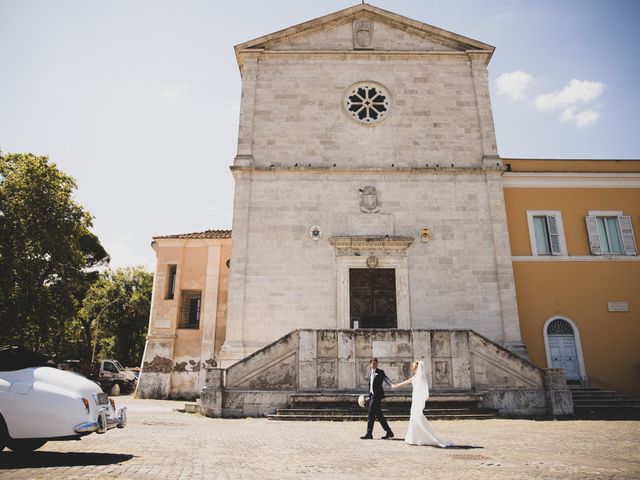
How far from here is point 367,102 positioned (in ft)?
61.9

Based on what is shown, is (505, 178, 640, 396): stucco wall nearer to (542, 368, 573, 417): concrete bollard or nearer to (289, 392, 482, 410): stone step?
(542, 368, 573, 417): concrete bollard

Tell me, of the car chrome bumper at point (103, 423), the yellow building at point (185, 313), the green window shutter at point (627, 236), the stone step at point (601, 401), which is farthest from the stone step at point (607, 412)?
the yellow building at point (185, 313)

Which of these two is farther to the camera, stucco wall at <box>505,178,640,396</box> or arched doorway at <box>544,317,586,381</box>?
stucco wall at <box>505,178,640,396</box>

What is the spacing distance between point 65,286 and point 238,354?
12.0m

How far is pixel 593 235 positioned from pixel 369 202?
8736 mm

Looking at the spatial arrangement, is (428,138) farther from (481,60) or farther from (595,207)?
(595,207)

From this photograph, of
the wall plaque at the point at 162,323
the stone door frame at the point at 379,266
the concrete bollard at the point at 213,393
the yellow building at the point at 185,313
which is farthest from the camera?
the wall plaque at the point at 162,323

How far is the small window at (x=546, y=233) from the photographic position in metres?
17.7

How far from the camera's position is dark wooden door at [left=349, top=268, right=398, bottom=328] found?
53.5 ft

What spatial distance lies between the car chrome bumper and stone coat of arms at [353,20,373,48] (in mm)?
17119

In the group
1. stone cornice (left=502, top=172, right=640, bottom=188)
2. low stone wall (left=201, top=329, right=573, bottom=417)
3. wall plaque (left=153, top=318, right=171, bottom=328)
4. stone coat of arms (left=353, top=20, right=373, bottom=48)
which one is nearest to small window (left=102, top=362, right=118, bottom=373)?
wall plaque (left=153, top=318, right=171, bottom=328)

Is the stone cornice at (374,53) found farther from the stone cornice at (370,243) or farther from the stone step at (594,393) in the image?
the stone step at (594,393)

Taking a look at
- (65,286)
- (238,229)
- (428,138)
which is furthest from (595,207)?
(65,286)

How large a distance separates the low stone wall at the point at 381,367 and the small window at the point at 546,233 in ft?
20.9
